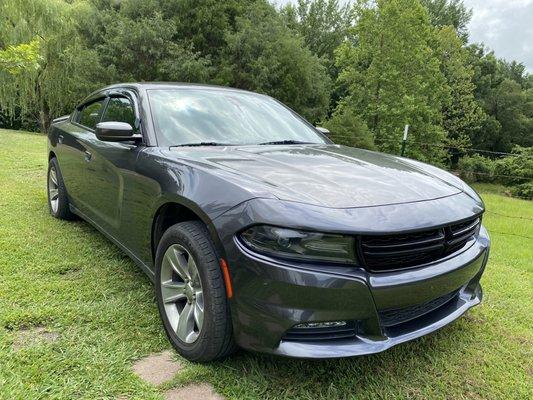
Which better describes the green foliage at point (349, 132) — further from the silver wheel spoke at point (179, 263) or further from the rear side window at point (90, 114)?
the silver wheel spoke at point (179, 263)

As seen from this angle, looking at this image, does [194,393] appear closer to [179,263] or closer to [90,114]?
[179,263]

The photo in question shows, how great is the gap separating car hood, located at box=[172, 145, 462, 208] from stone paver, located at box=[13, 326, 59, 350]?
4.03 ft

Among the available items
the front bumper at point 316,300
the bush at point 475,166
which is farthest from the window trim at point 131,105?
the bush at point 475,166

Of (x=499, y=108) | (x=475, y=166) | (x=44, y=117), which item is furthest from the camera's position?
(x=499, y=108)

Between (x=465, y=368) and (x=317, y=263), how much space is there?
1.15 meters

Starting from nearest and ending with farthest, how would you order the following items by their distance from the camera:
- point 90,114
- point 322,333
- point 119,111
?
1. point 322,333
2. point 119,111
3. point 90,114

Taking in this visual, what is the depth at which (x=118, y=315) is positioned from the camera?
2.62m

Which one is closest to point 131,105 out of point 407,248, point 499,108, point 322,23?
point 407,248

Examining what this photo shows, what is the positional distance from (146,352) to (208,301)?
55 centimetres

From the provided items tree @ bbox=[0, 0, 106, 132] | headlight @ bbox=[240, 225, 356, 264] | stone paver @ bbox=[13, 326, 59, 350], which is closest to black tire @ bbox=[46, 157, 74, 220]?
stone paver @ bbox=[13, 326, 59, 350]

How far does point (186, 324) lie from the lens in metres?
2.24

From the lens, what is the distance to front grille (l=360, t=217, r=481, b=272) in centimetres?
186

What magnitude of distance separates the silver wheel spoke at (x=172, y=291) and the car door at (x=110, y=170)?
0.76 metres

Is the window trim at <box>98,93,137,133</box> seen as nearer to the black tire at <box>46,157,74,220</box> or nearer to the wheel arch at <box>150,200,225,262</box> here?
the wheel arch at <box>150,200,225,262</box>
